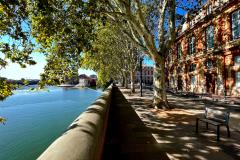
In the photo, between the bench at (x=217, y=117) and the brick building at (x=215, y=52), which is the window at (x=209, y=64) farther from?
the bench at (x=217, y=117)

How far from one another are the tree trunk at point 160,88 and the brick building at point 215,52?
12.5 ft

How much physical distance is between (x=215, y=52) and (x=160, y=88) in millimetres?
15735

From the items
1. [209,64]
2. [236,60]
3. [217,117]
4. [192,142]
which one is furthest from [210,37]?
[192,142]

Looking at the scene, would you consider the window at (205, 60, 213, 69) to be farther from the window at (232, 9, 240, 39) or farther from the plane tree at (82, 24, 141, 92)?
the plane tree at (82, 24, 141, 92)

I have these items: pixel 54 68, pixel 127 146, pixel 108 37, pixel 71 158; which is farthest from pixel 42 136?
pixel 108 37

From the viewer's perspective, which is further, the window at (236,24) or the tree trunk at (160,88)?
the window at (236,24)

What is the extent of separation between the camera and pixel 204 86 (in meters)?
29.4

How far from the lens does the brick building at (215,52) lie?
22047 mm

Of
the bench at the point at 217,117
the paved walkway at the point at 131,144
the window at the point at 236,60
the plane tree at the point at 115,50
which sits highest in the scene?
the plane tree at the point at 115,50

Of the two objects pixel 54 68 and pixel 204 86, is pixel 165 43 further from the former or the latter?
pixel 204 86

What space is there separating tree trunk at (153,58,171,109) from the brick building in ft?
12.5

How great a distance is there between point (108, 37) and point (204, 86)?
52.2 ft

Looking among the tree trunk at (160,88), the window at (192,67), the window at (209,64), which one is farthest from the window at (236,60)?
the tree trunk at (160,88)

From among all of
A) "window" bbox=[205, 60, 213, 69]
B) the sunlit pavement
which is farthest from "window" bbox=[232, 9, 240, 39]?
the sunlit pavement
